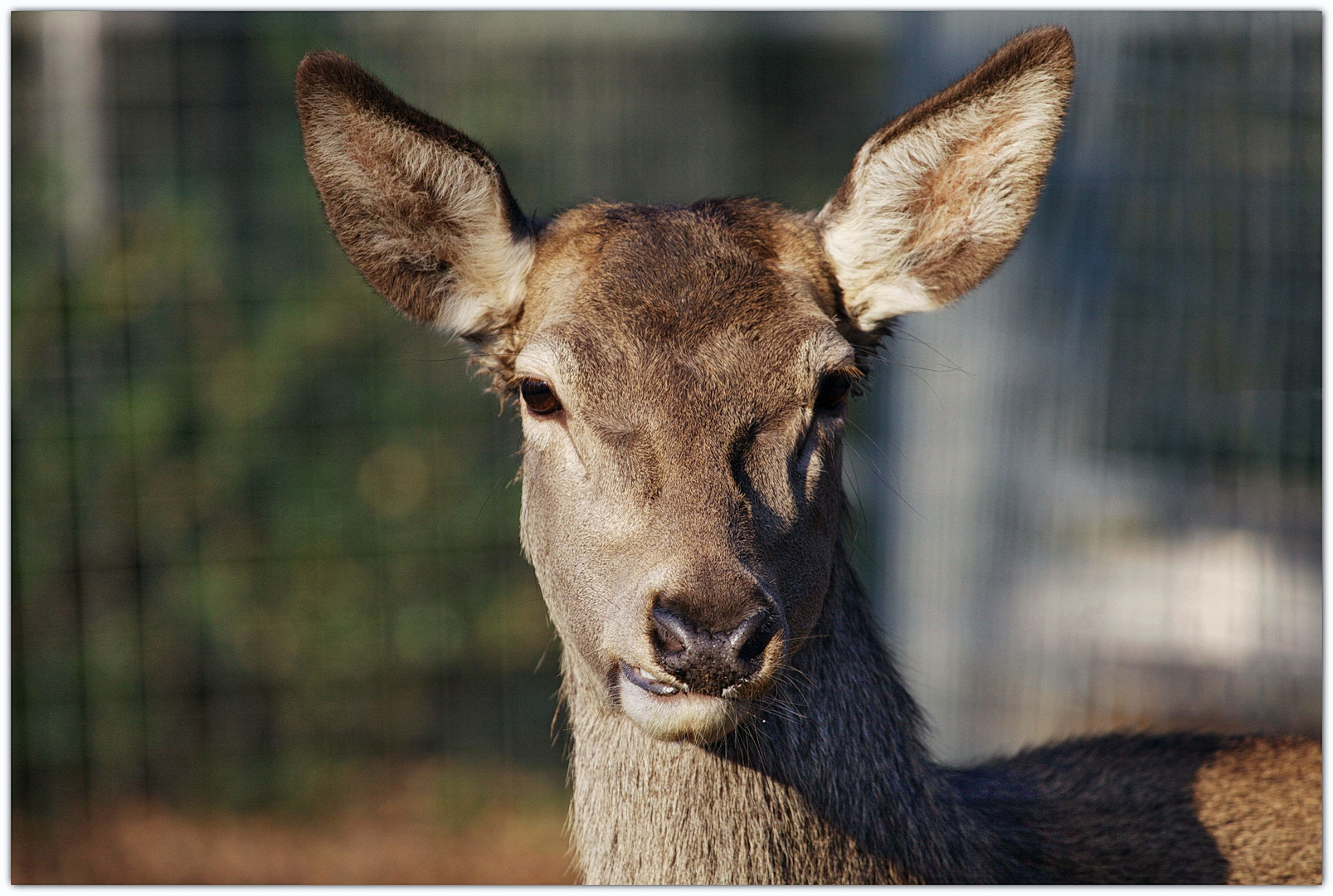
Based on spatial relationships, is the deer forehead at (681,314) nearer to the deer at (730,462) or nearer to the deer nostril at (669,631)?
the deer at (730,462)

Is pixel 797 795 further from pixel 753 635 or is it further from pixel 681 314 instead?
pixel 681 314

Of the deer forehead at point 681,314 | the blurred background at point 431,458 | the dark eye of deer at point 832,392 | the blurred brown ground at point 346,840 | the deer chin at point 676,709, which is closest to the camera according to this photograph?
the deer chin at point 676,709

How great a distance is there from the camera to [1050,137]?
117 inches

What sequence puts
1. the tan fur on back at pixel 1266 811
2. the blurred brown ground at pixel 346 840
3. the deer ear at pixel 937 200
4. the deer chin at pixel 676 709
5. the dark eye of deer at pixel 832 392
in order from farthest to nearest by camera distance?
the blurred brown ground at pixel 346 840, the tan fur on back at pixel 1266 811, the deer ear at pixel 937 200, the dark eye of deer at pixel 832 392, the deer chin at pixel 676 709

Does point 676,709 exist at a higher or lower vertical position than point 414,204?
lower

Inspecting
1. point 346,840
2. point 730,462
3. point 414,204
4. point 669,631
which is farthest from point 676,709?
point 346,840

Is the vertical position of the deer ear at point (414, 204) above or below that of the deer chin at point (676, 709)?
above

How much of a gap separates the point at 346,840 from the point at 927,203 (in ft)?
18.9

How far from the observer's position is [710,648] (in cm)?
229

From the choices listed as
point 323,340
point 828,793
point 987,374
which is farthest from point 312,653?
point 828,793

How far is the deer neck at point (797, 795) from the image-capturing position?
283 cm

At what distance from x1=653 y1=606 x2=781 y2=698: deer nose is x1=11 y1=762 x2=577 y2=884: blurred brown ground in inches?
190

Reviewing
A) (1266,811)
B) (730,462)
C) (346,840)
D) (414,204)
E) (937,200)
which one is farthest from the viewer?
(346,840)

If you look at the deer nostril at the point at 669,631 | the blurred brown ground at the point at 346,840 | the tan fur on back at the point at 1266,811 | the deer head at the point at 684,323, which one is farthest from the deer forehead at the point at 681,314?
the blurred brown ground at the point at 346,840
